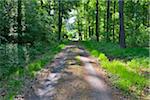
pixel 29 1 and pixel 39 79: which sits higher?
pixel 29 1

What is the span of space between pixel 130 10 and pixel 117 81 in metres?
41.2

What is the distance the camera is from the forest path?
11.0 metres

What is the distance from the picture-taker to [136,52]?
22.5m

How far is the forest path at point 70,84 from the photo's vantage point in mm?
10961

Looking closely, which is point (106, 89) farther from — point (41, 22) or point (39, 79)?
point (41, 22)

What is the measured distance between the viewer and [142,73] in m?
15.1

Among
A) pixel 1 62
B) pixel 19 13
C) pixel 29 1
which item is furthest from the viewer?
pixel 29 1

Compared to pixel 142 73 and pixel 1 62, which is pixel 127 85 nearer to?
pixel 142 73

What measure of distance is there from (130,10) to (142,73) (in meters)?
38.8

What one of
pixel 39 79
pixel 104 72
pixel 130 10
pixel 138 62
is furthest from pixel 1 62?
pixel 130 10

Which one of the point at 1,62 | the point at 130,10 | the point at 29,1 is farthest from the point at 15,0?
the point at 130,10

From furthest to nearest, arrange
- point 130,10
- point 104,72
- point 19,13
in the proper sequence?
point 130,10 → point 19,13 → point 104,72

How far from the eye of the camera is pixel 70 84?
1262 cm

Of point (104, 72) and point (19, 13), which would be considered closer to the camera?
point (104, 72)
